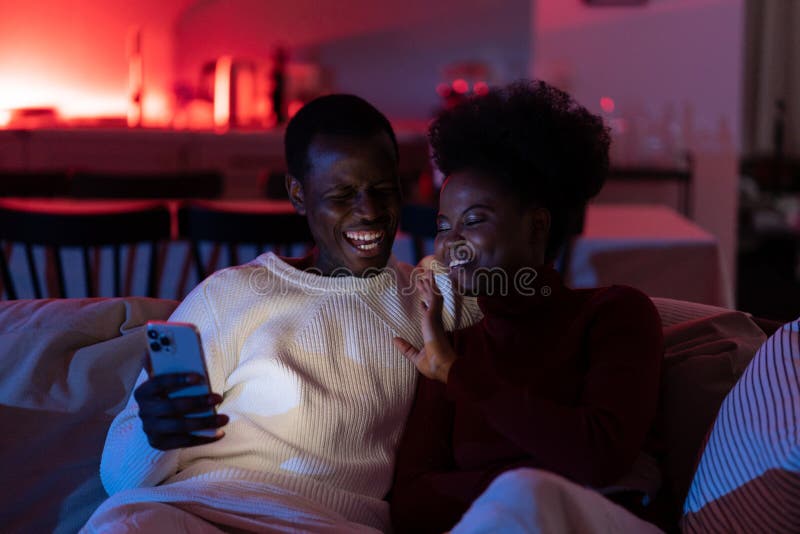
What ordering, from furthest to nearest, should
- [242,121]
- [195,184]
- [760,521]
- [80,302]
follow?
1. [242,121]
2. [195,184]
3. [80,302]
4. [760,521]

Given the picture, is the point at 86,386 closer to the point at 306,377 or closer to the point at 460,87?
the point at 306,377

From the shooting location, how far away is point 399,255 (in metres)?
2.89

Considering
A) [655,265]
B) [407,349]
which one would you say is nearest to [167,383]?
[407,349]

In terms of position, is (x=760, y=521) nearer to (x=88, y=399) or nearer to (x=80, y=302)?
(x=88, y=399)

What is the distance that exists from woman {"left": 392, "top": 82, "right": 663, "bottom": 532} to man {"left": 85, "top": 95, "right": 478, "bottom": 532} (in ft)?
0.24

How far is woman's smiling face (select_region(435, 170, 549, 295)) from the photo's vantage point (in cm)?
133

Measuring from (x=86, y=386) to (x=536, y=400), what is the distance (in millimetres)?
763

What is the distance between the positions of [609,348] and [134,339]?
31.1 inches

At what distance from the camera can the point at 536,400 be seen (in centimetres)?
120

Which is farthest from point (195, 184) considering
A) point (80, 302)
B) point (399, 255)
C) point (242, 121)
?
point (80, 302)

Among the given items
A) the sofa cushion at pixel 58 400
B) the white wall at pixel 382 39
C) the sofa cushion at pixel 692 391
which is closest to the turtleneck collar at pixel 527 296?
the sofa cushion at pixel 692 391

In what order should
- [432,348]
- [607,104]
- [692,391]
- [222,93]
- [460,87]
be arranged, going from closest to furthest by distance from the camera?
[432,348] → [692,391] → [460,87] → [607,104] → [222,93]

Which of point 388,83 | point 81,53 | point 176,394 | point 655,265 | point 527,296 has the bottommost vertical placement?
point 655,265

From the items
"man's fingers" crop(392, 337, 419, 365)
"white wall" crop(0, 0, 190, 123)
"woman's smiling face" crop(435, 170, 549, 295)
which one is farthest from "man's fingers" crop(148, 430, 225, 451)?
"white wall" crop(0, 0, 190, 123)
